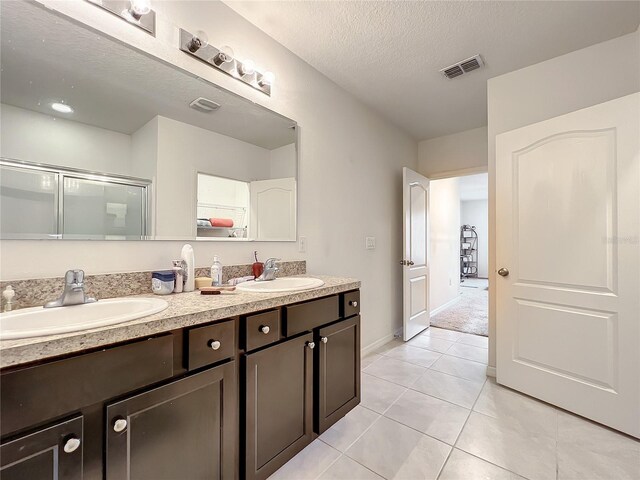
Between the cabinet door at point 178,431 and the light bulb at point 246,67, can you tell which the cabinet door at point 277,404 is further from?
the light bulb at point 246,67

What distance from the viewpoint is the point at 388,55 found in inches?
83.0

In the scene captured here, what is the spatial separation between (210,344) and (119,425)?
31 cm

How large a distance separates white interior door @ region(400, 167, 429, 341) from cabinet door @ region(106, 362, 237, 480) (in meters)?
2.42

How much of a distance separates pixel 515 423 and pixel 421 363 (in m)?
0.88

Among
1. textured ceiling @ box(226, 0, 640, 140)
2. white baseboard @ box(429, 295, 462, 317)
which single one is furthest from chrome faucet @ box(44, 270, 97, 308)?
white baseboard @ box(429, 295, 462, 317)

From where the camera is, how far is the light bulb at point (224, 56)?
1.56 metres

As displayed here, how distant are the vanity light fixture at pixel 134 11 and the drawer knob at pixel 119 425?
1596mm

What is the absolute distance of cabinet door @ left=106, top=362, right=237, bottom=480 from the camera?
0.79 metres

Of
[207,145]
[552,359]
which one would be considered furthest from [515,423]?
[207,145]

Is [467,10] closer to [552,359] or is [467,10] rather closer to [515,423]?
[552,359]

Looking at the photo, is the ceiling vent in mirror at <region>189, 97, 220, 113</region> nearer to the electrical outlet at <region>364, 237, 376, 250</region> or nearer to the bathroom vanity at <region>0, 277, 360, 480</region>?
the bathroom vanity at <region>0, 277, 360, 480</region>

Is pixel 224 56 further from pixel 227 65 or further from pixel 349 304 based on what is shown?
pixel 349 304

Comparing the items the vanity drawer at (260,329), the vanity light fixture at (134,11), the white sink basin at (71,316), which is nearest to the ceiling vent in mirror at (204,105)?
the vanity light fixture at (134,11)

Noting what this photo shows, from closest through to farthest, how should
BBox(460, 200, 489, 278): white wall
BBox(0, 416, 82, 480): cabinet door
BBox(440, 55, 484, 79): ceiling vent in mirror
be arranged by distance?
BBox(0, 416, 82, 480): cabinet door
BBox(440, 55, 484, 79): ceiling vent in mirror
BBox(460, 200, 489, 278): white wall
